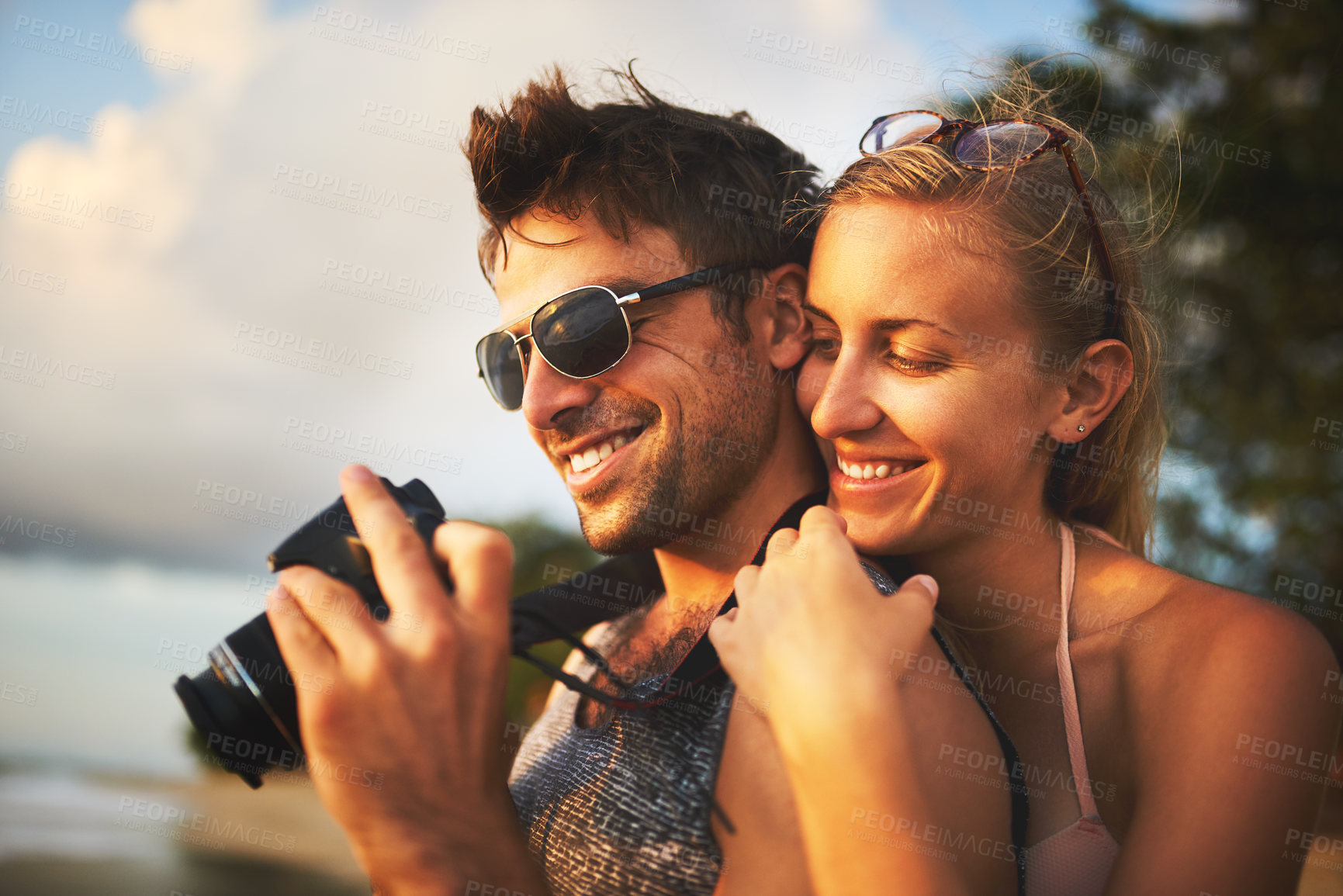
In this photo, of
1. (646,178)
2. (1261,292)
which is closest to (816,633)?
(646,178)

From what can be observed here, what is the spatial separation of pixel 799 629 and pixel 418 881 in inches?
34.7

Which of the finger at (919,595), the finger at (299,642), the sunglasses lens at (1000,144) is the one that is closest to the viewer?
the finger at (299,642)

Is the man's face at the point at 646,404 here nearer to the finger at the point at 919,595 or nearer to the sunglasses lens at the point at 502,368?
the sunglasses lens at the point at 502,368

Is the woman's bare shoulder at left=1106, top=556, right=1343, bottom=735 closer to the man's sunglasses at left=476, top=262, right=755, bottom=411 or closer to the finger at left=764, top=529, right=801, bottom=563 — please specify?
the finger at left=764, top=529, right=801, bottom=563

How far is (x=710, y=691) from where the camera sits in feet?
6.09

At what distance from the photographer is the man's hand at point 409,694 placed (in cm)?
150

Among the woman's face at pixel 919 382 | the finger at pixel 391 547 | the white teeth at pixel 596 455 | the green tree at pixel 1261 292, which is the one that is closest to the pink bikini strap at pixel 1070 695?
the woman's face at pixel 919 382

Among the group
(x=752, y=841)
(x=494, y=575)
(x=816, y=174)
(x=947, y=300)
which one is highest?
(x=816, y=174)

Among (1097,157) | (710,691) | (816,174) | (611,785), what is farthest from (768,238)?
Result: (611,785)

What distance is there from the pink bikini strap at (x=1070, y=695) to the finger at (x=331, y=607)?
1.57 m

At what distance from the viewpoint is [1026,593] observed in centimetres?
218

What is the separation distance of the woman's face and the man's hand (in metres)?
0.90

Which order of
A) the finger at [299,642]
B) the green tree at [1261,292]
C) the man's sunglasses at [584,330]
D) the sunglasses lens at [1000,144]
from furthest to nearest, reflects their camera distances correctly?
the green tree at [1261,292]
the man's sunglasses at [584,330]
the sunglasses lens at [1000,144]
the finger at [299,642]

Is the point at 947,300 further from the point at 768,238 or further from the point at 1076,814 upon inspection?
the point at 1076,814
